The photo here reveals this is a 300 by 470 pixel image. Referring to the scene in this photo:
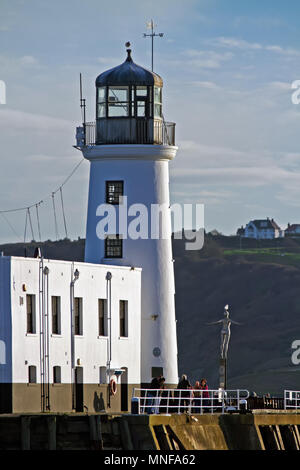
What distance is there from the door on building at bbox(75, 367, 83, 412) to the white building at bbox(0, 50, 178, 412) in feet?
0.11

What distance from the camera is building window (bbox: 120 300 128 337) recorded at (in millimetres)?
56625

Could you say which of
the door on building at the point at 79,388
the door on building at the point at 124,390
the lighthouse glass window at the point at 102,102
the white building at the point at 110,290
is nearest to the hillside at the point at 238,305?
the white building at the point at 110,290

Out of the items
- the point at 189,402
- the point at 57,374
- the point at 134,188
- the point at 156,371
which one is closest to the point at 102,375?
the point at 57,374

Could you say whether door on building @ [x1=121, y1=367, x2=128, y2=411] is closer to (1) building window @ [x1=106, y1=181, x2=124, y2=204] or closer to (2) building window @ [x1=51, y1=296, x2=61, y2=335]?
(2) building window @ [x1=51, y1=296, x2=61, y2=335]

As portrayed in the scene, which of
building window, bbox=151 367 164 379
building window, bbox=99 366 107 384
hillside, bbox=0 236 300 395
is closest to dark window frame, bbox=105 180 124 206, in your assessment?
building window, bbox=151 367 164 379

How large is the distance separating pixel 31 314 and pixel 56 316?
1570mm

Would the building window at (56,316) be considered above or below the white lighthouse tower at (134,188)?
below

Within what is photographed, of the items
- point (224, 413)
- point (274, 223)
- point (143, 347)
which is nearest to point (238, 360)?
point (274, 223)

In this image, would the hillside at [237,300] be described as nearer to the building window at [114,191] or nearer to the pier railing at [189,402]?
the building window at [114,191]

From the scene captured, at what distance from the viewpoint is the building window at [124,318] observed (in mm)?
56625

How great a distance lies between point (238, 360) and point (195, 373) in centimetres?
623

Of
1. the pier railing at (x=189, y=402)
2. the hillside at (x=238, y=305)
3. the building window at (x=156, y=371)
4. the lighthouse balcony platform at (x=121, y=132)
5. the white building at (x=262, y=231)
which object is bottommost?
the pier railing at (x=189, y=402)

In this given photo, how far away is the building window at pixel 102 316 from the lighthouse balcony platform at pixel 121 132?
6376 millimetres

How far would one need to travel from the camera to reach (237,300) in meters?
146
